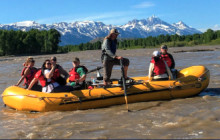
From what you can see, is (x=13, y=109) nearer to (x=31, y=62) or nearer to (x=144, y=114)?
(x=31, y=62)

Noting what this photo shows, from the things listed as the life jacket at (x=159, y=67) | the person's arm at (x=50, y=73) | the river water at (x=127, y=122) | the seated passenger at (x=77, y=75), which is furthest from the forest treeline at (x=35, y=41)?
the person's arm at (x=50, y=73)

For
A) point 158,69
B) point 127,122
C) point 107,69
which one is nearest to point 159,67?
point 158,69

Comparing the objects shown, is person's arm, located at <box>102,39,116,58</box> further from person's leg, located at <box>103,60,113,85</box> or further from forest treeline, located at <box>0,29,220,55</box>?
forest treeline, located at <box>0,29,220,55</box>

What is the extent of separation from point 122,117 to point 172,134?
1.74m

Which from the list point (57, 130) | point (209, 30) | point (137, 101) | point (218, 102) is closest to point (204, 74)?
point (218, 102)

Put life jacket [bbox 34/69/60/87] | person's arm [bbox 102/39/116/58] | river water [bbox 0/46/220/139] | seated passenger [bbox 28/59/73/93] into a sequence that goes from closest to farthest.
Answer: river water [bbox 0/46/220/139] → seated passenger [bbox 28/59/73/93] → life jacket [bbox 34/69/60/87] → person's arm [bbox 102/39/116/58]

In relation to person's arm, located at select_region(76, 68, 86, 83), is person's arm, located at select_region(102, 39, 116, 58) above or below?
above

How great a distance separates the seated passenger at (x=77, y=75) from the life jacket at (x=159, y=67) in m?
2.09

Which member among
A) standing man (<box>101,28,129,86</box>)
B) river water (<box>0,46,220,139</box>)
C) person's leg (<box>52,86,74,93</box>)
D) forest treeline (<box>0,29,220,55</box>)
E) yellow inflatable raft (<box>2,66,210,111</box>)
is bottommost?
river water (<box>0,46,220,139</box>)

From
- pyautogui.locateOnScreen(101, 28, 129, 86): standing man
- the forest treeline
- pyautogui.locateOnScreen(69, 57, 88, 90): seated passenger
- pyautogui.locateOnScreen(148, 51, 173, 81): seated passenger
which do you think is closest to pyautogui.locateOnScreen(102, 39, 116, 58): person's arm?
pyautogui.locateOnScreen(101, 28, 129, 86): standing man

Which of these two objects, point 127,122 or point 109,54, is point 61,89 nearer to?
point 109,54

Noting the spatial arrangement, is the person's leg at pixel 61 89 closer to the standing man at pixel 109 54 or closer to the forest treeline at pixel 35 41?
the standing man at pixel 109 54

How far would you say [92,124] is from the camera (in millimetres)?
6199

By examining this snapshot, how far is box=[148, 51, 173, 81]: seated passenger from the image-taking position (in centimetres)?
829
